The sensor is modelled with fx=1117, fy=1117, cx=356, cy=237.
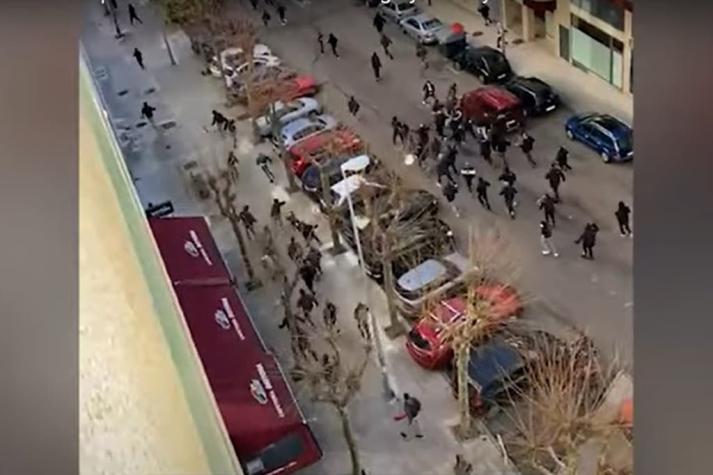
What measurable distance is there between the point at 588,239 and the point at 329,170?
39 cm

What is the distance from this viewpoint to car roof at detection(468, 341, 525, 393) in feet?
5.09

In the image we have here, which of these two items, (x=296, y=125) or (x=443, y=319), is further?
(x=296, y=125)

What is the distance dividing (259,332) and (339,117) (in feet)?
1.13

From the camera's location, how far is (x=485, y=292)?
1.55 metres

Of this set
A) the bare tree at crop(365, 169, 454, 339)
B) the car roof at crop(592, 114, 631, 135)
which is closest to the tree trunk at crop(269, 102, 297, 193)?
the bare tree at crop(365, 169, 454, 339)

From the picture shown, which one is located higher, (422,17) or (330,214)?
(422,17)

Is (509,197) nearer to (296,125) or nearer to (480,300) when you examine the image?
(480,300)

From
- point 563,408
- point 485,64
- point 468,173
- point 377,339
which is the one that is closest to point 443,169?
point 468,173

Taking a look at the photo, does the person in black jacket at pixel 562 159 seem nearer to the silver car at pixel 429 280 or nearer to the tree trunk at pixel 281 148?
the silver car at pixel 429 280

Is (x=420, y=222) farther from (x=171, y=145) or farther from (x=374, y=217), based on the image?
(x=171, y=145)

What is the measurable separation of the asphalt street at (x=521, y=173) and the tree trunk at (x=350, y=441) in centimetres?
31

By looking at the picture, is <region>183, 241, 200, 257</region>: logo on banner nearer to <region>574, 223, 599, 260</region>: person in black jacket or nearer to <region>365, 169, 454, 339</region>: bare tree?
<region>365, 169, 454, 339</region>: bare tree

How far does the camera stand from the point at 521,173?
158 centimetres
